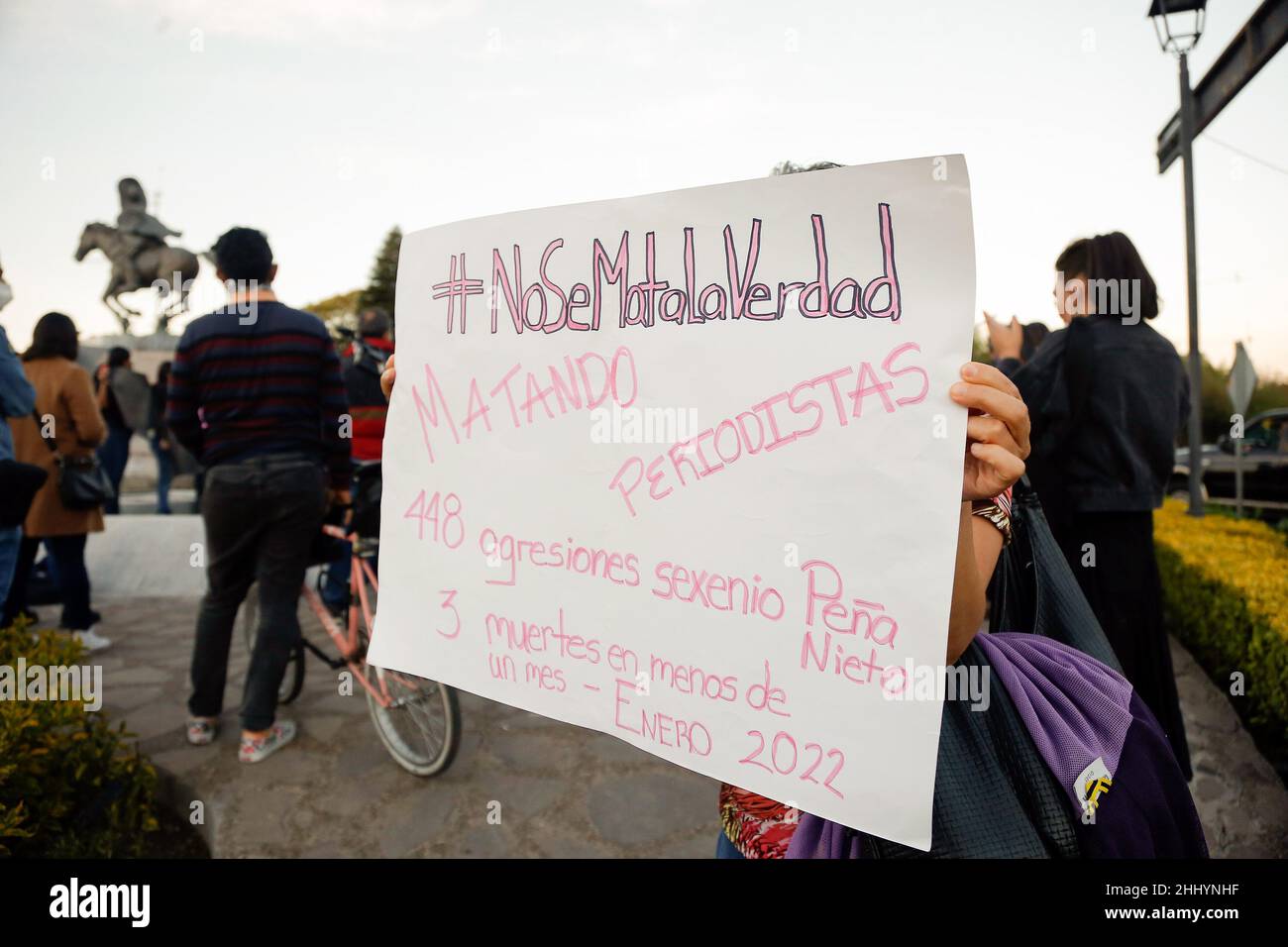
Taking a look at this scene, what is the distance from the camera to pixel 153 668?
176 inches

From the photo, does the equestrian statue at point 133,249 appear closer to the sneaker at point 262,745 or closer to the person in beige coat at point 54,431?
the person in beige coat at point 54,431

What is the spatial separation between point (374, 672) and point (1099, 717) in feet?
10.0

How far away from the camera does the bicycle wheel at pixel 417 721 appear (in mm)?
3049

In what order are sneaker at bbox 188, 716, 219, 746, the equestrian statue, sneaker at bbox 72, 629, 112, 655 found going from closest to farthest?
1. sneaker at bbox 188, 716, 219, 746
2. sneaker at bbox 72, 629, 112, 655
3. the equestrian statue

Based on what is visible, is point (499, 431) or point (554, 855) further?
point (554, 855)

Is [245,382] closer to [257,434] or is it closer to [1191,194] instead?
[257,434]

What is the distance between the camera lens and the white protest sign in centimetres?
100

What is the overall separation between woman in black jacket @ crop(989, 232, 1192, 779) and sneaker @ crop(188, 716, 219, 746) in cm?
381

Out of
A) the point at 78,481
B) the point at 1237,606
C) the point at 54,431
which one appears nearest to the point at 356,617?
the point at 78,481

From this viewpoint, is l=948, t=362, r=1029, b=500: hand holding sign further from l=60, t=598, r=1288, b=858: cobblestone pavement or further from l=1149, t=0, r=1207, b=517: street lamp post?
→ l=1149, t=0, r=1207, b=517: street lamp post

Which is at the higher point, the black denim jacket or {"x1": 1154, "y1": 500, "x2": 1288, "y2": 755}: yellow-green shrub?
the black denim jacket

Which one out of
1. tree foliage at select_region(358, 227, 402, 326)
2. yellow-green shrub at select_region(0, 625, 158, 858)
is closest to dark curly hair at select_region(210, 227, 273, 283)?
yellow-green shrub at select_region(0, 625, 158, 858)
